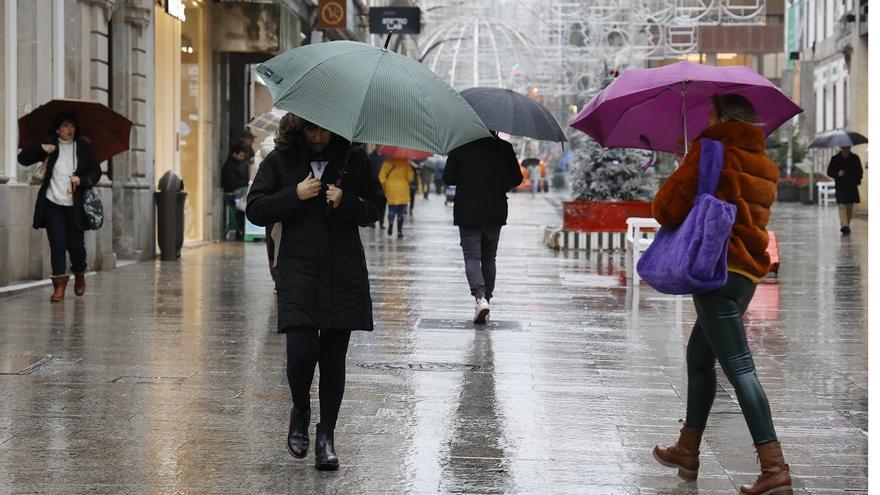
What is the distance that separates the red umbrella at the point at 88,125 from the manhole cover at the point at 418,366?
5257mm

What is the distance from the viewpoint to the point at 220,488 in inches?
243

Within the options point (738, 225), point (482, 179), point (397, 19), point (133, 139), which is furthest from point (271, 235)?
point (397, 19)

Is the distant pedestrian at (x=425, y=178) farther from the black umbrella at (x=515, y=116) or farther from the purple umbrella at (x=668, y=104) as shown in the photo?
the purple umbrella at (x=668, y=104)

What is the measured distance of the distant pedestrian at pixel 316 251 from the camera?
6473 millimetres

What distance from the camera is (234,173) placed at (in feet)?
79.5

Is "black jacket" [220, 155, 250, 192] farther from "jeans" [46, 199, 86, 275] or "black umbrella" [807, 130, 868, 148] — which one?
"black umbrella" [807, 130, 868, 148]

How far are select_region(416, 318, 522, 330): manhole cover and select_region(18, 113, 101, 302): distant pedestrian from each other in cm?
352

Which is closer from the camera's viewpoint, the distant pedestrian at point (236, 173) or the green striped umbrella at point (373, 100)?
the green striped umbrella at point (373, 100)

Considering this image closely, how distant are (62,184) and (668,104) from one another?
7804mm

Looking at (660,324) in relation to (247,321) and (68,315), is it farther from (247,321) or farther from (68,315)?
(68,315)

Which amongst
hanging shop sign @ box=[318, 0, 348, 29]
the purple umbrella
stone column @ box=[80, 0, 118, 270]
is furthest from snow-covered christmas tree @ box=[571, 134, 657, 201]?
the purple umbrella

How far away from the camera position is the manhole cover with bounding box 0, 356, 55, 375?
368 inches

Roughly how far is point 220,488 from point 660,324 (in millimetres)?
7208

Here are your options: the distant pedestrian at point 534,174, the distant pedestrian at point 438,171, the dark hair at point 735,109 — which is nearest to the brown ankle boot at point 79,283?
the dark hair at point 735,109
